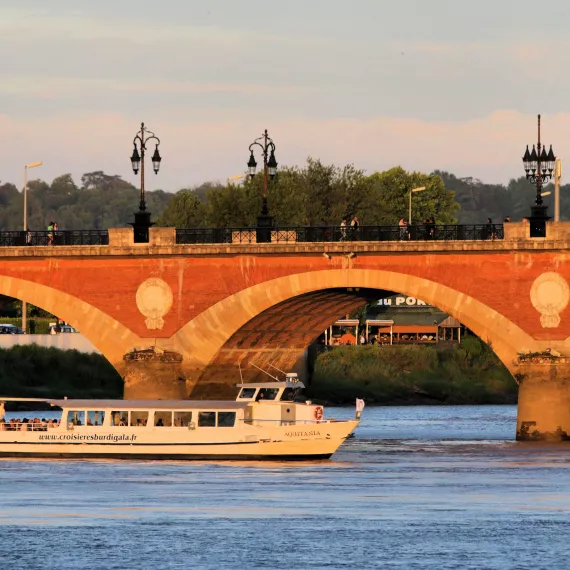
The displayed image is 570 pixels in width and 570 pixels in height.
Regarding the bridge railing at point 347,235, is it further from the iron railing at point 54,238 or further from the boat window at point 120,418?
the boat window at point 120,418

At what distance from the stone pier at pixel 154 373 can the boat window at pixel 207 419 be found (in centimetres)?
166

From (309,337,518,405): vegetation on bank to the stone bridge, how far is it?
3771cm

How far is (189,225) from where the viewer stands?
440 ft

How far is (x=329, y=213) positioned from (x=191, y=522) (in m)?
82.6

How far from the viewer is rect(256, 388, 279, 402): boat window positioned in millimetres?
68500

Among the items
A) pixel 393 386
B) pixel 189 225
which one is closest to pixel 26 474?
pixel 393 386

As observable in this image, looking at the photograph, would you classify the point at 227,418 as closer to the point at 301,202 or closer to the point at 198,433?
the point at 198,433

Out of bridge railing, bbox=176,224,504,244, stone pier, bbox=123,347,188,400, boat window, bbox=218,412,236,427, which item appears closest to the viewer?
boat window, bbox=218,412,236,427

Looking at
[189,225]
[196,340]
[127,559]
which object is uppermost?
[189,225]

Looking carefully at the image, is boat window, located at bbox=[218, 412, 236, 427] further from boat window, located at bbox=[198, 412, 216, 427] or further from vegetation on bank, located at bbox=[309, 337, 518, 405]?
vegetation on bank, located at bbox=[309, 337, 518, 405]

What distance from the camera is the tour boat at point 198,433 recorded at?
66938 millimetres

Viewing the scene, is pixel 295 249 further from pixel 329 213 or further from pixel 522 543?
pixel 329 213

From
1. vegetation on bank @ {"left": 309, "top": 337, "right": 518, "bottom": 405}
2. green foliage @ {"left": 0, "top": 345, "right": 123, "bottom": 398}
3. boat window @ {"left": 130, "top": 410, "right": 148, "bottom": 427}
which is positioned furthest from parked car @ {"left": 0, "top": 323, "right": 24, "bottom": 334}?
boat window @ {"left": 130, "top": 410, "right": 148, "bottom": 427}

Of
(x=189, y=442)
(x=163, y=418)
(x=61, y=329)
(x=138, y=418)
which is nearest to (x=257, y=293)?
(x=163, y=418)
